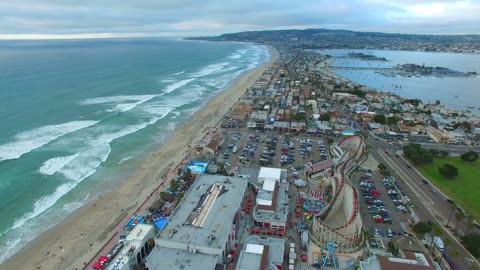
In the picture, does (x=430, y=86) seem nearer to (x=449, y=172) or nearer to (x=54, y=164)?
(x=449, y=172)

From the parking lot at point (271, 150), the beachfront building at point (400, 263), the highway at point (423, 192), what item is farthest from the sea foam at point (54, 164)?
the highway at point (423, 192)

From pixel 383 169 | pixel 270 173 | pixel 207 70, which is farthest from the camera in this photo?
pixel 207 70

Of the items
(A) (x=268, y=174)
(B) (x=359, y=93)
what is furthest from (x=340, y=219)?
(B) (x=359, y=93)

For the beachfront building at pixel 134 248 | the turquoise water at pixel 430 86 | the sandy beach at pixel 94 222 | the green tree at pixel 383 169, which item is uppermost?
the beachfront building at pixel 134 248

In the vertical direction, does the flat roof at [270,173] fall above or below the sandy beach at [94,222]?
above

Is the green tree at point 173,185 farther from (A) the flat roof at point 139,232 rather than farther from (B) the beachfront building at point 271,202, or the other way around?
(B) the beachfront building at point 271,202

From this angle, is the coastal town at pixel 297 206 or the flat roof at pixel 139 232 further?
the flat roof at pixel 139 232

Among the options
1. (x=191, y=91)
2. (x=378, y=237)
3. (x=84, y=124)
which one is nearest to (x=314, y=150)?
(x=378, y=237)
